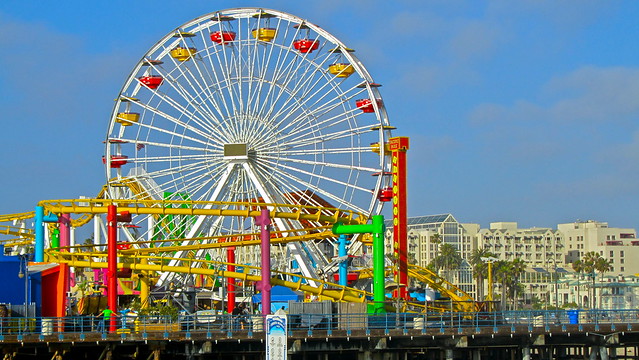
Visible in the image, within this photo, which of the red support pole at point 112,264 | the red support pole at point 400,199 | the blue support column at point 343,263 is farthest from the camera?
the red support pole at point 400,199

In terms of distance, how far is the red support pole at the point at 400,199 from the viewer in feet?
278

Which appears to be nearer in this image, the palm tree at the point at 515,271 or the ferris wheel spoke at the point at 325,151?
the ferris wheel spoke at the point at 325,151

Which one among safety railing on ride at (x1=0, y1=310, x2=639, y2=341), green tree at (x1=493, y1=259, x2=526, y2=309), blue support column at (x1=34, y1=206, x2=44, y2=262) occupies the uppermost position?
blue support column at (x1=34, y1=206, x2=44, y2=262)

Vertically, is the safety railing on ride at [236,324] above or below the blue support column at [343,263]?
below

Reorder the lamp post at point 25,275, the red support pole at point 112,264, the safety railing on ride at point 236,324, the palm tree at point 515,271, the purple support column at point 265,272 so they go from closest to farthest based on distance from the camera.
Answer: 1. the safety railing on ride at point 236,324
2. the red support pole at point 112,264
3. the lamp post at point 25,275
4. the purple support column at point 265,272
5. the palm tree at point 515,271

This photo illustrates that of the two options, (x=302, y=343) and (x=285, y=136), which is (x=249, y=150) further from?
(x=302, y=343)

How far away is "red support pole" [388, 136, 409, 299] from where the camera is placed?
84875 mm

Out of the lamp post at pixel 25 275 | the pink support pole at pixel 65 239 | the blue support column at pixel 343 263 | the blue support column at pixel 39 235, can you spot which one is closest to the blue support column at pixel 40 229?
the blue support column at pixel 39 235

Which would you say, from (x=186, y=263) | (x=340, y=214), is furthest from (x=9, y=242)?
(x=340, y=214)

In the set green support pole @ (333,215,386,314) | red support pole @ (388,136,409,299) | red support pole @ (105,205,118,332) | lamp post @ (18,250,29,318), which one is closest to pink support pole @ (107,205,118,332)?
red support pole @ (105,205,118,332)

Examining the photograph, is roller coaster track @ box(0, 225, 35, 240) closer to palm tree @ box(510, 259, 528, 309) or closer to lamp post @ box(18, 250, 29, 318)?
lamp post @ box(18, 250, 29, 318)

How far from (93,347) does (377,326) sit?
15.1m

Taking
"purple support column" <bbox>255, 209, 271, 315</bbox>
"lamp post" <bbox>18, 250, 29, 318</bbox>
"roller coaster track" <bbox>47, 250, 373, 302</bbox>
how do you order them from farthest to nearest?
"roller coaster track" <bbox>47, 250, 373, 302</bbox>, "purple support column" <bbox>255, 209, 271, 315</bbox>, "lamp post" <bbox>18, 250, 29, 318</bbox>

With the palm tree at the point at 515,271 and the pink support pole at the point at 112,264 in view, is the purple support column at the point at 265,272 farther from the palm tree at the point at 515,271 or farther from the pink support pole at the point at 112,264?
the palm tree at the point at 515,271
